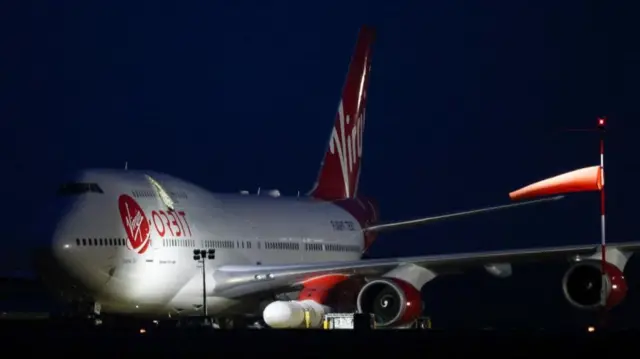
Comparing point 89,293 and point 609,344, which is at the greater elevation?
point 89,293

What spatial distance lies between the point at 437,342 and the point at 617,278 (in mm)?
12513

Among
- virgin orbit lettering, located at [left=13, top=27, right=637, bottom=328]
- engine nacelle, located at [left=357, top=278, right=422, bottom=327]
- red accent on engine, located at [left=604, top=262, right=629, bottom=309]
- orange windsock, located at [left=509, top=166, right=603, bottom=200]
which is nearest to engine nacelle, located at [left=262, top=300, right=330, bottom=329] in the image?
virgin orbit lettering, located at [left=13, top=27, right=637, bottom=328]

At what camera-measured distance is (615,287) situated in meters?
35.8

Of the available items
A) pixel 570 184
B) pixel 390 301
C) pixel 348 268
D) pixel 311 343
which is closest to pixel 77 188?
pixel 348 268

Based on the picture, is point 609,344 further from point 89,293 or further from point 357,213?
point 357,213

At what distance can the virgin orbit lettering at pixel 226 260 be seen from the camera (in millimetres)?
36562

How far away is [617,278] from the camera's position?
118 feet

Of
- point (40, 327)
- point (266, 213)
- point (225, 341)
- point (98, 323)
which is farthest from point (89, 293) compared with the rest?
point (225, 341)

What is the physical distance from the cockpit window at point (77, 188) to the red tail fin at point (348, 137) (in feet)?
46.1

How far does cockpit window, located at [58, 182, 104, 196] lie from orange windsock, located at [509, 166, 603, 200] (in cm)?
1050

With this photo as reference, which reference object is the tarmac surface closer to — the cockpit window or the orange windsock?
the cockpit window

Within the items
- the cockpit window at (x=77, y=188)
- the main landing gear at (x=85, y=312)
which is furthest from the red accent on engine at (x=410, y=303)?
the cockpit window at (x=77, y=188)

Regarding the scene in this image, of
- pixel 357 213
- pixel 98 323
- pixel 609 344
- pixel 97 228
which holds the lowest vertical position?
pixel 609 344

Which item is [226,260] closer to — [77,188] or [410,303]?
[410,303]
